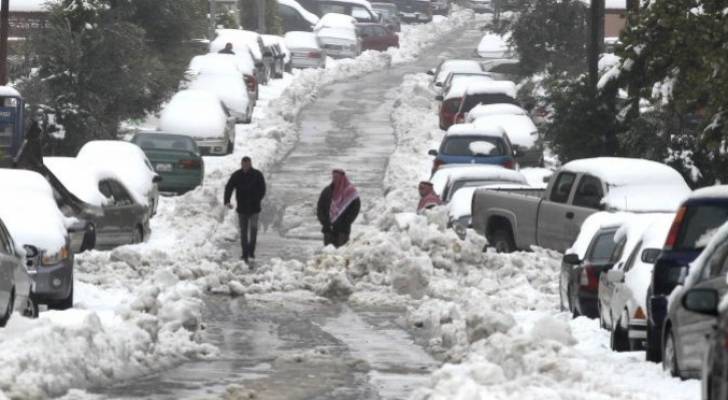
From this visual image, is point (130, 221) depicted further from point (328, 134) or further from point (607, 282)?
point (328, 134)

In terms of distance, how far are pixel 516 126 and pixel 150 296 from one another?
28774 mm

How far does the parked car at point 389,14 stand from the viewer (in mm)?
93575

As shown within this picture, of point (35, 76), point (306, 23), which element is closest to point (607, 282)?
point (35, 76)

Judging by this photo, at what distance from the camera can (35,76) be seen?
146ft

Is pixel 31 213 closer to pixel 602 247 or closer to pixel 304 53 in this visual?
pixel 602 247

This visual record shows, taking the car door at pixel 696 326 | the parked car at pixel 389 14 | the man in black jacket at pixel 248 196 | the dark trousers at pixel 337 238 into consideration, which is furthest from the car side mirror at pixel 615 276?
the parked car at pixel 389 14

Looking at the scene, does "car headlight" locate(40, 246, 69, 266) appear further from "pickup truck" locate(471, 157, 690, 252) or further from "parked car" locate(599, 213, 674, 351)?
"pickup truck" locate(471, 157, 690, 252)

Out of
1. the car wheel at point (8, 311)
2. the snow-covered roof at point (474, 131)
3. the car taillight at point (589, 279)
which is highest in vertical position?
the car wheel at point (8, 311)

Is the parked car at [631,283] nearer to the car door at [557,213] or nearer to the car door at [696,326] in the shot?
the car door at [696,326]

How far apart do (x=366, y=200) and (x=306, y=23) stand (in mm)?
50110

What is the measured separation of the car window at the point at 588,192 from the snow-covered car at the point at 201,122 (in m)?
20.1

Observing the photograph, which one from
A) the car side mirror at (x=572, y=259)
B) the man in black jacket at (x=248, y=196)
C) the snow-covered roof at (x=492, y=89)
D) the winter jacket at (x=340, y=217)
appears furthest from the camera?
the snow-covered roof at (x=492, y=89)

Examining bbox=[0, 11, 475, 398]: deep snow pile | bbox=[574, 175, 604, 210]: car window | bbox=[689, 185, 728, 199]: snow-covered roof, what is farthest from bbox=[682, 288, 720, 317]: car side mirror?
bbox=[574, 175, 604, 210]: car window

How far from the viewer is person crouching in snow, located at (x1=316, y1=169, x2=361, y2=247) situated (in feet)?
93.4
